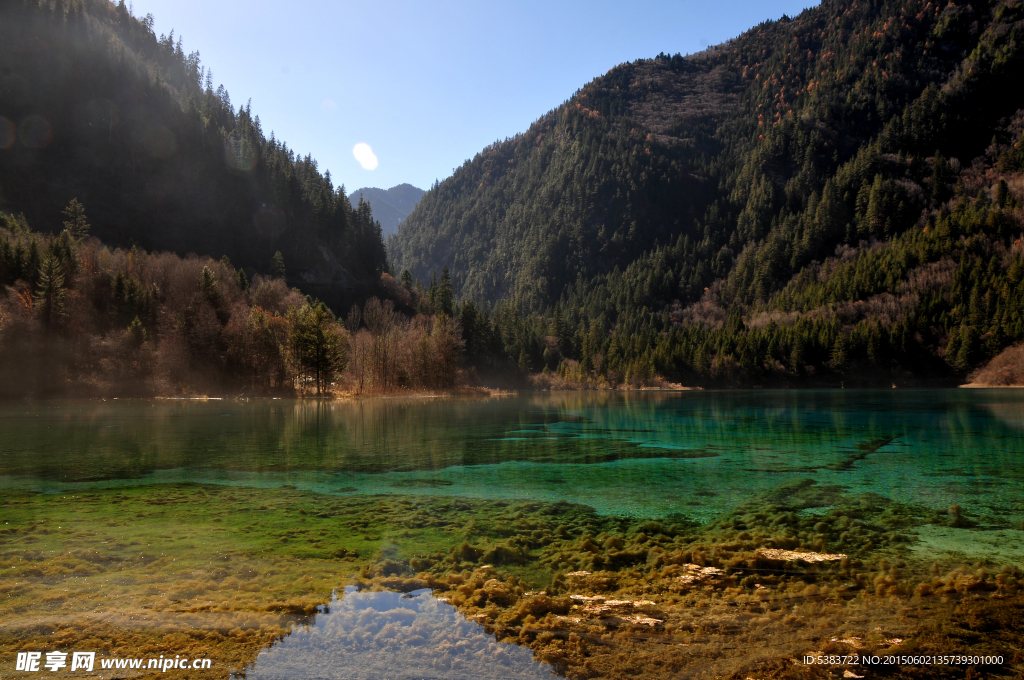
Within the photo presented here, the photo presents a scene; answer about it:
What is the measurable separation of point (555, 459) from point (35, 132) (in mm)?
163697

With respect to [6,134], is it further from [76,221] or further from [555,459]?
[555,459]

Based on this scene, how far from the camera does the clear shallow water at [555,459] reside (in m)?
17.0

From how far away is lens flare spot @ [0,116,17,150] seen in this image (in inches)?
4906

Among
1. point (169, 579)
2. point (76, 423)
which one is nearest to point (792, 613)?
point (169, 579)

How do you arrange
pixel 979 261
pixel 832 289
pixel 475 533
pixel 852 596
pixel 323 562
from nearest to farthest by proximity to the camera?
pixel 852 596, pixel 323 562, pixel 475 533, pixel 979 261, pixel 832 289

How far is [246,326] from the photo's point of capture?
261 feet

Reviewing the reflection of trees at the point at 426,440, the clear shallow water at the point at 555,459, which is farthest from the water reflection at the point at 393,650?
the reflection of trees at the point at 426,440

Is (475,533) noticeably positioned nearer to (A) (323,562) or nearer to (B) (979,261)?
(A) (323,562)

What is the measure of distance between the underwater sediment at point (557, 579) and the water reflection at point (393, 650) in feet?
0.68


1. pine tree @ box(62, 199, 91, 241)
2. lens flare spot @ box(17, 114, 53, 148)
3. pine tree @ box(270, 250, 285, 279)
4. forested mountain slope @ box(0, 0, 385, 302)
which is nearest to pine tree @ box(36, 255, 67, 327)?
pine tree @ box(62, 199, 91, 241)

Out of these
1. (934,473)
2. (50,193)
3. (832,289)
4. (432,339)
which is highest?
(50,193)

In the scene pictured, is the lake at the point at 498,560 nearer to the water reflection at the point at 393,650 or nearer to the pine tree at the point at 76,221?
the water reflection at the point at 393,650

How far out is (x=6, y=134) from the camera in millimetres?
126500

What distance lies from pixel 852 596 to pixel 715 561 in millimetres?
2244
